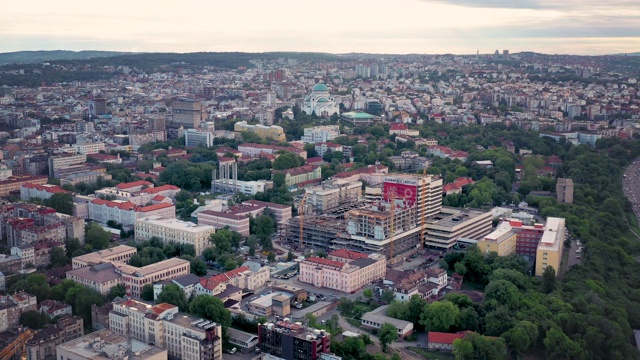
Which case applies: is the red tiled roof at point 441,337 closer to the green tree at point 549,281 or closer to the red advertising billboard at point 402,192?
the green tree at point 549,281

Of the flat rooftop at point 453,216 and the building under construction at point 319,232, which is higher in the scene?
the flat rooftop at point 453,216

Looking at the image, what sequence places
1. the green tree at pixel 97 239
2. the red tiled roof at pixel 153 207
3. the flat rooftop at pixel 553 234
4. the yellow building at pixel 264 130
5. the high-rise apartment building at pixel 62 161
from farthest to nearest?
the yellow building at pixel 264 130
the high-rise apartment building at pixel 62 161
the red tiled roof at pixel 153 207
the green tree at pixel 97 239
the flat rooftop at pixel 553 234

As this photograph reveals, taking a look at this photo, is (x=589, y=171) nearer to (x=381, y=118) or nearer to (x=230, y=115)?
(x=381, y=118)

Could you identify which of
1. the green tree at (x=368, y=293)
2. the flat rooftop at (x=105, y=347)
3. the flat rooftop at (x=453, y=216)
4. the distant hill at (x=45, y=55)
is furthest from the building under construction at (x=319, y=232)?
the distant hill at (x=45, y=55)

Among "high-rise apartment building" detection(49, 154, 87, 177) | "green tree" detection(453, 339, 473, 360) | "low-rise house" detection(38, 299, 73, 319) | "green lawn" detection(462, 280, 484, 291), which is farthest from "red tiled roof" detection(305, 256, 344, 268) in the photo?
"high-rise apartment building" detection(49, 154, 87, 177)

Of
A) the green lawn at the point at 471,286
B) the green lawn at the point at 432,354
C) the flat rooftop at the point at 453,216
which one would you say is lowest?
the green lawn at the point at 432,354

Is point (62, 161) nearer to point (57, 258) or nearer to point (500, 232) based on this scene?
point (57, 258)
